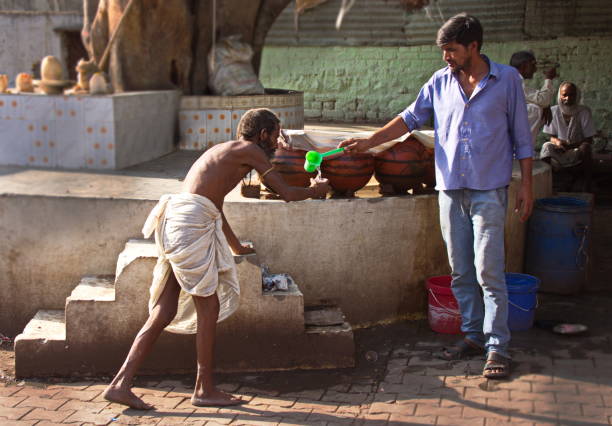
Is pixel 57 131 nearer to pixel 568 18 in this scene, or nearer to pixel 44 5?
pixel 568 18

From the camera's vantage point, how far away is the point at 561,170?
978cm

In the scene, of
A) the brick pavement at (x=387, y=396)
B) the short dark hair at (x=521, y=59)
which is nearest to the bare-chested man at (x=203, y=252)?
the brick pavement at (x=387, y=396)

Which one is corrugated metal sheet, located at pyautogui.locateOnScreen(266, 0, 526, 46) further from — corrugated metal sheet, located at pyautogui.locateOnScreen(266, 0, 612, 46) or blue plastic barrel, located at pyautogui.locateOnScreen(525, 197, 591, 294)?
blue plastic barrel, located at pyautogui.locateOnScreen(525, 197, 591, 294)

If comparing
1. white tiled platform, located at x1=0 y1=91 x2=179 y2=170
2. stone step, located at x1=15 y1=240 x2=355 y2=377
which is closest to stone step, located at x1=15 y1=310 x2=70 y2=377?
stone step, located at x1=15 y1=240 x2=355 y2=377

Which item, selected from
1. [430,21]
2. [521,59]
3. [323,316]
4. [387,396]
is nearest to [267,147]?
[323,316]

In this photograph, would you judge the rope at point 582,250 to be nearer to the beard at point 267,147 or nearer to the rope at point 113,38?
the beard at point 267,147

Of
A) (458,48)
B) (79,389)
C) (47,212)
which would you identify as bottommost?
(79,389)

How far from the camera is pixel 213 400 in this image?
4484 mm

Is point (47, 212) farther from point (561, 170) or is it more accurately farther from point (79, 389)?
point (561, 170)

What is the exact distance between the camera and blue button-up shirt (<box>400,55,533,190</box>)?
15.4ft

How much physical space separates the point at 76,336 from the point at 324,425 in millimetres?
1718

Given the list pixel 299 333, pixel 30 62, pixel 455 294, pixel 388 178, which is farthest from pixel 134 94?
pixel 30 62

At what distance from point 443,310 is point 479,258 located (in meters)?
0.88

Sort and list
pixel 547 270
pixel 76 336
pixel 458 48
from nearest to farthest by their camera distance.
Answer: pixel 458 48 < pixel 76 336 < pixel 547 270
